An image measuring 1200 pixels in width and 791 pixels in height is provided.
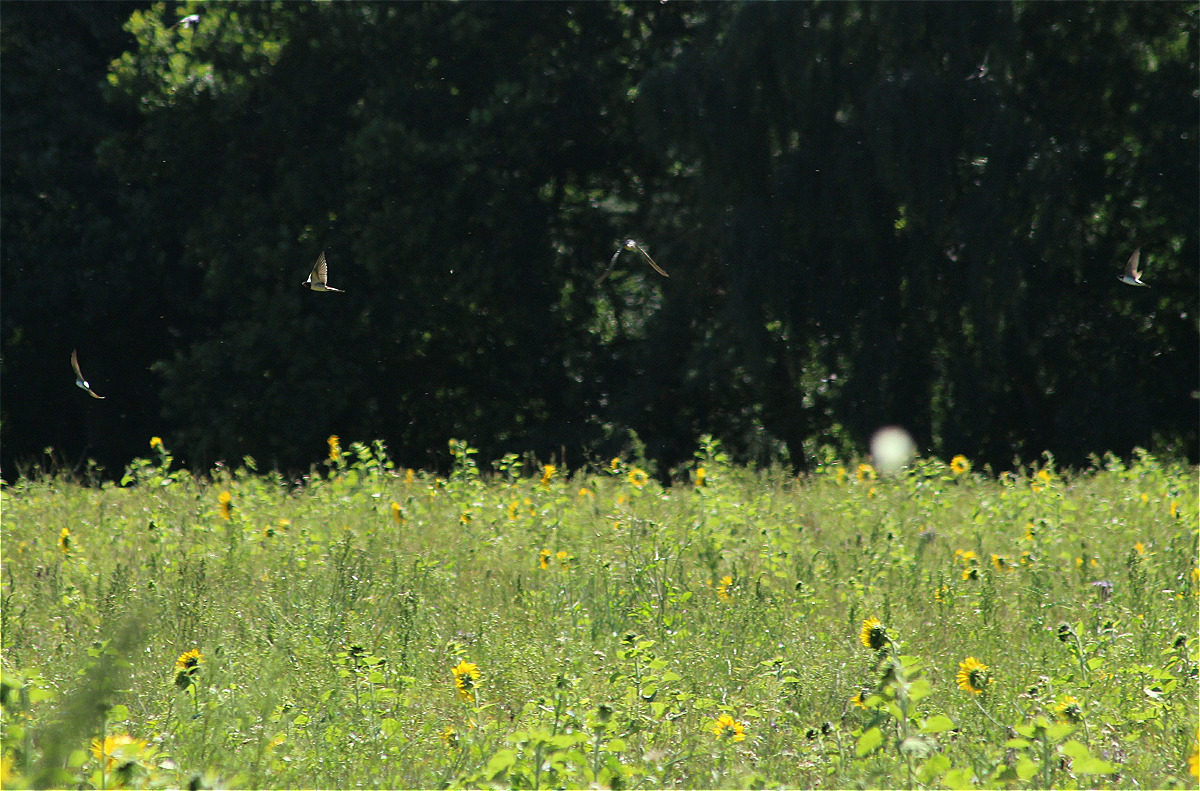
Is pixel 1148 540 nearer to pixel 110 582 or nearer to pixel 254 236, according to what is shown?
pixel 110 582

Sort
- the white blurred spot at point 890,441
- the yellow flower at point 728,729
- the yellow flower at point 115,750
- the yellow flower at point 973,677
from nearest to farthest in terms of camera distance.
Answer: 1. the yellow flower at point 115,750
2. the yellow flower at point 728,729
3. the yellow flower at point 973,677
4. the white blurred spot at point 890,441

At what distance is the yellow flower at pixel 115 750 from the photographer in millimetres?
2018

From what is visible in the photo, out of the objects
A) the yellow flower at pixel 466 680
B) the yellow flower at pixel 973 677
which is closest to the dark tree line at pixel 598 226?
the yellow flower at pixel 973 677

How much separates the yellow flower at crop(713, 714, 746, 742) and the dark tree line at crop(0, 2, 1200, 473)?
9.52 metres

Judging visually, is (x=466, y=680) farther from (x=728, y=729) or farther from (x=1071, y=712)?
(x=1071, y=712)

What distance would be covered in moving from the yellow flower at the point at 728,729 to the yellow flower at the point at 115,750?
1.33 meters

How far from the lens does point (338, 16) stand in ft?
49.0

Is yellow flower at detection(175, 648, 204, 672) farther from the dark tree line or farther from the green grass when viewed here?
the dark tree line

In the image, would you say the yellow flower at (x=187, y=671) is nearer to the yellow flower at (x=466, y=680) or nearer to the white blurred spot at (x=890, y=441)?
the yellow flower at (x=466, y=680)

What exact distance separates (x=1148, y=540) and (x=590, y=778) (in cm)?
388

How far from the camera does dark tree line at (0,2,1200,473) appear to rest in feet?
40.7

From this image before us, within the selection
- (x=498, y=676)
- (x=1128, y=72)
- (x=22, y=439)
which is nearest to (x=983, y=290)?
(x=1128, y=72)

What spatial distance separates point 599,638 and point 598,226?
41.5 feet

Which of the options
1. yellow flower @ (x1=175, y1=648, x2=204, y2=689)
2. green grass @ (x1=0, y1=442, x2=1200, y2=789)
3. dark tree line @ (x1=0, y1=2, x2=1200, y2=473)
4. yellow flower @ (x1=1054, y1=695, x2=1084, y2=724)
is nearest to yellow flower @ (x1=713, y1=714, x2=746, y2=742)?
green grass @ (x1=0, y1=442, x2=1200, y2=789)
